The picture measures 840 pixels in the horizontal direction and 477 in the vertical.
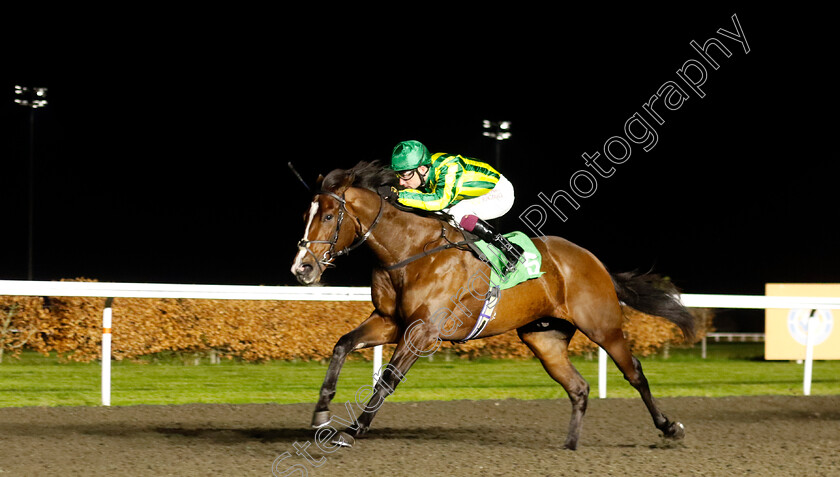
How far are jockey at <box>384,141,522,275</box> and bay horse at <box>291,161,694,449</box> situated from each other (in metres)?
0.10

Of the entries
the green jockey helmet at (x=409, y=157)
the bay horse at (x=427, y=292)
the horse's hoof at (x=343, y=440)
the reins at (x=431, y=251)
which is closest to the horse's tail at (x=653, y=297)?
the bay horse at (x=427, y=292)

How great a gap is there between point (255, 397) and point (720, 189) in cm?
2667

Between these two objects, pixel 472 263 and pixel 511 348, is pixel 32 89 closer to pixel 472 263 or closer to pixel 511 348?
pixel 511 348

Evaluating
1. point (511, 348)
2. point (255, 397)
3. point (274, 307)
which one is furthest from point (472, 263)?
point (511, 348)

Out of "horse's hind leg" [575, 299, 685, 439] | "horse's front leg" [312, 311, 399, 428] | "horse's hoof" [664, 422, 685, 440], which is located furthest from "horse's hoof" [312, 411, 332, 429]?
"horse's hoof" [664, 422, 685, 440]

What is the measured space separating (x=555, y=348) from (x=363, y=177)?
5.35ft

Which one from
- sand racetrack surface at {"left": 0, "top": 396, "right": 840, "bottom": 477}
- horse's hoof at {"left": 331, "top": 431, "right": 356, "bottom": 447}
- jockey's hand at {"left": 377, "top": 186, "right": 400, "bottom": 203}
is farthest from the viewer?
jockey's hand at {"left": 377, "top": 186, "right": 400, "bottom": 203}

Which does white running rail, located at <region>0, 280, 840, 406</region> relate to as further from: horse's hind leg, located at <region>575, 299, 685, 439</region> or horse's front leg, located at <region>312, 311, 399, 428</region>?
horse's front leg, located at <region>312, 311, 399, 428</region>

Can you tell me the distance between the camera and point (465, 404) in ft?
21.9

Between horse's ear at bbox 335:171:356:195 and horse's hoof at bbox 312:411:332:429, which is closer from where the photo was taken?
horse's hoof at bbox 312:411:332:429

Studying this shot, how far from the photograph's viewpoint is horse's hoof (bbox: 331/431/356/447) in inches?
171

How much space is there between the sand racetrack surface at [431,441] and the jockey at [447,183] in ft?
3.77

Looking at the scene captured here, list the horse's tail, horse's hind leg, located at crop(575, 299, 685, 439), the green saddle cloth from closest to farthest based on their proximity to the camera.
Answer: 1. the green saddle cloth
2. horse's hind leg, located at crop(575, 299, 685, 439)
3. the horse's tail

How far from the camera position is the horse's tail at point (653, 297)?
18.4 ft
